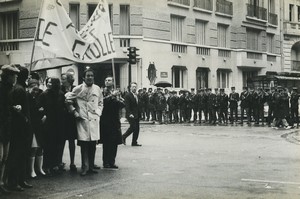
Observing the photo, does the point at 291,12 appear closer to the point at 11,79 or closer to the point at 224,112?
the point at 224,112

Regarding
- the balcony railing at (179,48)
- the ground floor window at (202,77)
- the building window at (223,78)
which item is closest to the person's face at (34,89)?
the balcony railing at (179,48)

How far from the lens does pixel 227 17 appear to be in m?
39.2

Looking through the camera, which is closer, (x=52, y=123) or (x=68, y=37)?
(x=52, y=123)

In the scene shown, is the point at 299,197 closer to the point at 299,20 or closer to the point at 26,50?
the point at 26,50

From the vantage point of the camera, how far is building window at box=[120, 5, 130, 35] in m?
31.6

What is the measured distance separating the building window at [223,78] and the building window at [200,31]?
125 inches

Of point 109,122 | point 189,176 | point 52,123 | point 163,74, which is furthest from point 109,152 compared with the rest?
point 163,74

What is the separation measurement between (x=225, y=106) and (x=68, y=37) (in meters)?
16.4

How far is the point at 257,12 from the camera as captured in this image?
4212cm

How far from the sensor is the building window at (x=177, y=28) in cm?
3434

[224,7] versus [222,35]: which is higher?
[224,7]

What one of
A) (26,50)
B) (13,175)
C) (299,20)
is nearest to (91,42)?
(13,175)

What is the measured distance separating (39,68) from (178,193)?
4.56m

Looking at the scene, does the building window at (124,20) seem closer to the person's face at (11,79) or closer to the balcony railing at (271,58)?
the balcony railing at (271,58)
